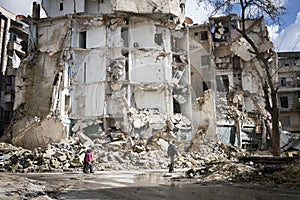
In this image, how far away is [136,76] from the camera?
28781 millimetres

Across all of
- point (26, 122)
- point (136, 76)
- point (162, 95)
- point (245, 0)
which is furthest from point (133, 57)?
point (245, 0)

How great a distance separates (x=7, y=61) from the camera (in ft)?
109

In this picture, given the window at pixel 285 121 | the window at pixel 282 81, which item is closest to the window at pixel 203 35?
the window at pixel 282 81

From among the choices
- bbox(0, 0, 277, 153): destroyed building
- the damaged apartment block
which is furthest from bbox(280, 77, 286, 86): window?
the damaged apartment block

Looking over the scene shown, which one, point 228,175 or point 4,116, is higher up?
point 4,116

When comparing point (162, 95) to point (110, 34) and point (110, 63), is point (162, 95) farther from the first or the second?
point (110, 34)

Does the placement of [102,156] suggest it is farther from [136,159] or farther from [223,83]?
[223,83]

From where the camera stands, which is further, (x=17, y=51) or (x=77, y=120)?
(x=17, y=51)

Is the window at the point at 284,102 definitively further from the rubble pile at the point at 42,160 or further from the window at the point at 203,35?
the rubble pile at the point at 42,160

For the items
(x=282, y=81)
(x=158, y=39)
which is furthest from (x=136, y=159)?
(x=282, y=81)

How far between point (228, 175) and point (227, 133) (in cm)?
1973

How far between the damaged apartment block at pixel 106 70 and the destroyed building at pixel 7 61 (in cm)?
437

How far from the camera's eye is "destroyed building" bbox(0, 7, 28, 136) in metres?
32.2

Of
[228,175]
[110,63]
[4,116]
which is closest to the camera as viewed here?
[228,175]
